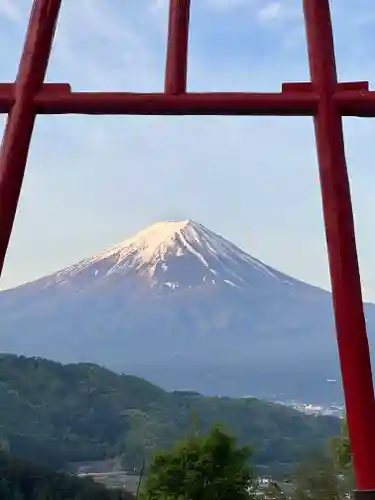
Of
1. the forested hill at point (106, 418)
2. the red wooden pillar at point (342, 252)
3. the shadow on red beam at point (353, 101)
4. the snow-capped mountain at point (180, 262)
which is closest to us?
the red wooden pillar at point (342, 252)

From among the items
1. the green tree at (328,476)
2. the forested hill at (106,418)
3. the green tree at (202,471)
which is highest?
the forested hill at (106,418)

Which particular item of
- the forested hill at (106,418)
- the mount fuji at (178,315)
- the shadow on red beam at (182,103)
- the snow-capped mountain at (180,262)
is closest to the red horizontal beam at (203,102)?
the shadow on red beam at (182,103)

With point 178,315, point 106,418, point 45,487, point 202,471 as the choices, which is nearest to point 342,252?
point 202,471

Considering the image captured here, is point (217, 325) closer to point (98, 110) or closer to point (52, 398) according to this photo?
point (52, 398)

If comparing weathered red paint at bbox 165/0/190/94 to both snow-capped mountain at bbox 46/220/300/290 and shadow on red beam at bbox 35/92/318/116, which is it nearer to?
shadow on red beam at bbox 35/92/318/116

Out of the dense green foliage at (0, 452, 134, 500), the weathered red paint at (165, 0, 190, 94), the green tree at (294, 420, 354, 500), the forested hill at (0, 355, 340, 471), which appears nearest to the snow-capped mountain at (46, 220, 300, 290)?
the forested hill at (0, 355, 340, 471)

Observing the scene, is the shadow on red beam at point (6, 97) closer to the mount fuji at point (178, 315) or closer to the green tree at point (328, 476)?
the green tree at point (328, 476)
